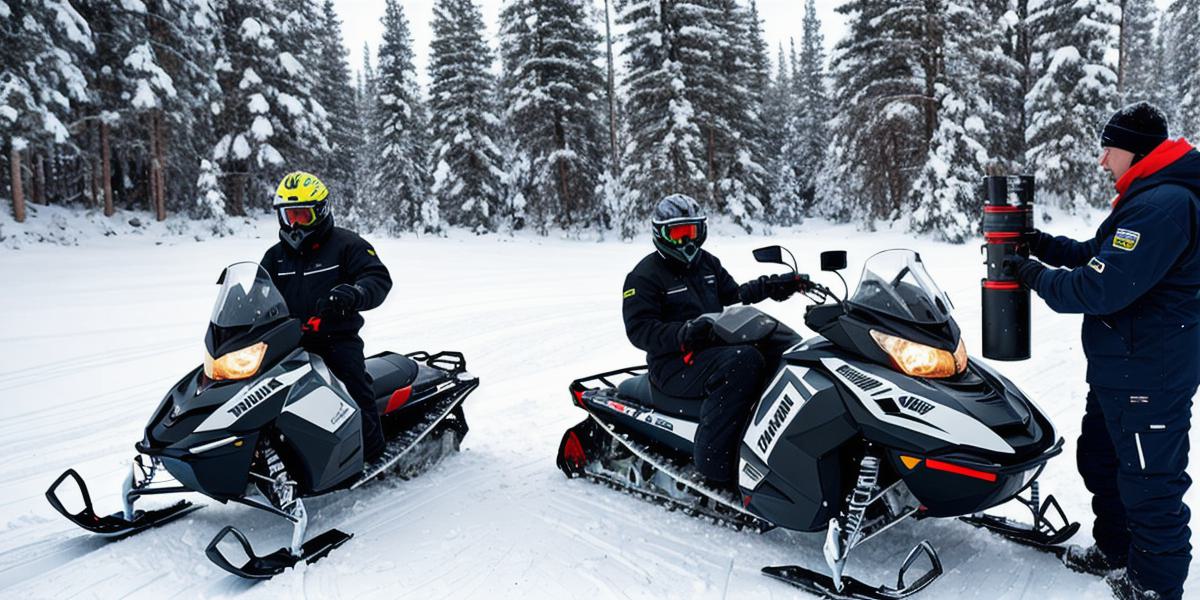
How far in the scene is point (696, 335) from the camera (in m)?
3.64

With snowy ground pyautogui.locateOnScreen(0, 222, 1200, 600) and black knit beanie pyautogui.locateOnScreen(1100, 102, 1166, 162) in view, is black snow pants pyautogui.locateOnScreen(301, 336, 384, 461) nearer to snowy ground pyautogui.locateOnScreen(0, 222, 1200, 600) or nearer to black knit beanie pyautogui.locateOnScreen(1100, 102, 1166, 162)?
snowy ground pyautogui.locateOnScreen(0, 222, 1200, 600)

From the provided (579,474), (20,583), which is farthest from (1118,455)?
(20,583)

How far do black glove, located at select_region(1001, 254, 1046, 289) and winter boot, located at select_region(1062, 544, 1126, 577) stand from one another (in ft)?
3.97

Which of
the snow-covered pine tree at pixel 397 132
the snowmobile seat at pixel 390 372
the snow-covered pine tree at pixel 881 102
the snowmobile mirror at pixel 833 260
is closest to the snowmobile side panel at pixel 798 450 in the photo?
the snowmobile mirror at pixel 833 260

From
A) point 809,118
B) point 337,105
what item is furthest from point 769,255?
point 809,118

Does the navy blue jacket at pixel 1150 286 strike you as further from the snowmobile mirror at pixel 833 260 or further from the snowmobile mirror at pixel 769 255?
the snowmobile mirror at pixel 769 255

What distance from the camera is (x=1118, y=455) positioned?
9.72 ft

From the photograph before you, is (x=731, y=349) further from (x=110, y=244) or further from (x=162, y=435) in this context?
(x=110, y=244)

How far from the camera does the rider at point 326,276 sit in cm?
425

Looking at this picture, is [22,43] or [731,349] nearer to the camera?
[731,349]

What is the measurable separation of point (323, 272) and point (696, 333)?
2.28 meters

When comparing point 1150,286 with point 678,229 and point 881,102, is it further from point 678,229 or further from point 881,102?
point 881,102

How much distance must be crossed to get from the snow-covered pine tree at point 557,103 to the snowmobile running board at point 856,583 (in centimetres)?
2250

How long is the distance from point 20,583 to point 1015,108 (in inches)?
1165
